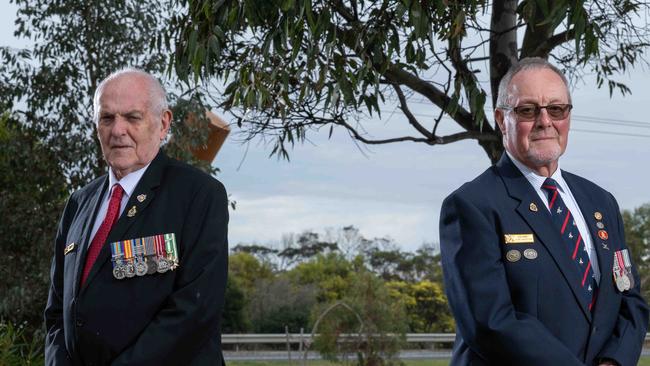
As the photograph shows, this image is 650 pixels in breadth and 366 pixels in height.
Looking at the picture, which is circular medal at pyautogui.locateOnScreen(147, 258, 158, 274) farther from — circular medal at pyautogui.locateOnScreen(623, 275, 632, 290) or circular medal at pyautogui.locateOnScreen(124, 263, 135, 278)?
circular medal at pyautogui.locateOnScreen(623, 275, 632, 290)

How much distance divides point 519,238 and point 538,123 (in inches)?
14.4

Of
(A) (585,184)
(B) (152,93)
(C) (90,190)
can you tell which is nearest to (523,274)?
(A) (585,184)

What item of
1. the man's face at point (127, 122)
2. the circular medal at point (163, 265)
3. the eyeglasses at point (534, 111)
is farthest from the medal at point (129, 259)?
the eyeglasses at point (534, 111)

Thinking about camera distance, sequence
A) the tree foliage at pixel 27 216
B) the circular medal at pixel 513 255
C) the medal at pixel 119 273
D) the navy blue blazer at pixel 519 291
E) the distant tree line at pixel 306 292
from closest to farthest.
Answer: the navy blue blazer at pixel 519 291
the circular medal at pixel 513 255
the medal at pixel 119 273
the tree foliage at pixel 27 216
the distant tree line at pixel 306 292

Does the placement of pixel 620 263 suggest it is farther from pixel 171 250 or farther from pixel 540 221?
pixel 171 250

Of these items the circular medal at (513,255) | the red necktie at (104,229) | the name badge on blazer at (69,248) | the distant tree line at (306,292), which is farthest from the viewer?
the distant tree line at (306,292)

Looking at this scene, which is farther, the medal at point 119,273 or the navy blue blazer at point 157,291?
the medal at point 119,273

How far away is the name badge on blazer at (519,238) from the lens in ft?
10.8

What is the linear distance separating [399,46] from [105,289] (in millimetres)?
3956

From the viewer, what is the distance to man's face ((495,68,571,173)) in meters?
3.31

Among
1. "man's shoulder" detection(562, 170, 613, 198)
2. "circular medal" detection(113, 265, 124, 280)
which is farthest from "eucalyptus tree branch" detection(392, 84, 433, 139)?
"circular medal" detection(113, 265, 124, 280)

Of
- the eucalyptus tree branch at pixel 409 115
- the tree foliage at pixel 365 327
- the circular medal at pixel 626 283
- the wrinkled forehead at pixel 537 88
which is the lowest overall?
the tree foliage at pixel 365 327

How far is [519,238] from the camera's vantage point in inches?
130

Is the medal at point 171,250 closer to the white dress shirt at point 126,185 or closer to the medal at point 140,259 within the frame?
the medal at point 140,259
